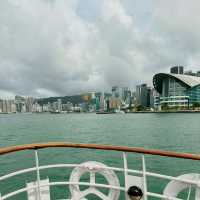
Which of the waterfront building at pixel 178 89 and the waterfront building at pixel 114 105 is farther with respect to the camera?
the waterfront building at pixel 114 105

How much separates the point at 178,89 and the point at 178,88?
0.47 m

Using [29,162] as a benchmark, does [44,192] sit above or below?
above

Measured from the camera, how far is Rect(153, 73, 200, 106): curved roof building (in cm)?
11388

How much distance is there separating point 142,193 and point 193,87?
120 meters

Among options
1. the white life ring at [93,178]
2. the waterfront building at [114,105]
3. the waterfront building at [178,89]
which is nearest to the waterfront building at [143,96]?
the waterfront building at [114,105]

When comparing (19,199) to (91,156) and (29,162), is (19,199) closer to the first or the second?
(29,162)

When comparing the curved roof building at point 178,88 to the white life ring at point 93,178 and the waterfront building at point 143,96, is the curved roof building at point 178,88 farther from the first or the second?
the white life ring at point 93,178

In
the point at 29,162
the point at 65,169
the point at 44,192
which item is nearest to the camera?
the point at 44,192

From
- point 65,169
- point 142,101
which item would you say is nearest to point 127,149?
point 65,169

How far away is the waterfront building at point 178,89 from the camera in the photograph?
4491 inches

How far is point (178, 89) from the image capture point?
116m

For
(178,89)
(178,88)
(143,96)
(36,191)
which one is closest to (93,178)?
(36,191)

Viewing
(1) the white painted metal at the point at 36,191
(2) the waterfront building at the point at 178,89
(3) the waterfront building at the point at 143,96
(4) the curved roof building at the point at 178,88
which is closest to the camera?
(1) the white painted metal at the point at 36,191

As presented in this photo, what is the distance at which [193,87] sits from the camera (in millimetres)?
114625
